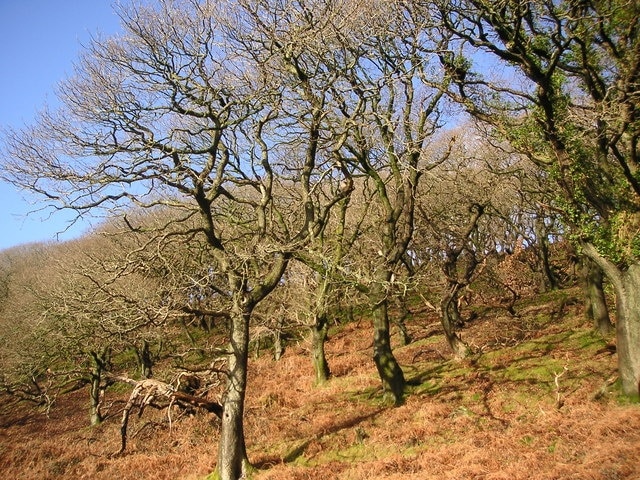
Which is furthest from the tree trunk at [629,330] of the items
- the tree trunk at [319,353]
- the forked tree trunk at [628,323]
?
the tree trunk at [319,353]

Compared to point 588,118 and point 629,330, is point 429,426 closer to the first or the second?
point 629,330

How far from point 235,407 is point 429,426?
14.8 feet

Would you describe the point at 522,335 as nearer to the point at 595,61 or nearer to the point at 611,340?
the point at 611,340

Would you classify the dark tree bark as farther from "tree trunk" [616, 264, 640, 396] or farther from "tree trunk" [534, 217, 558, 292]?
"tree trunk" [534, 217, 558, 292]

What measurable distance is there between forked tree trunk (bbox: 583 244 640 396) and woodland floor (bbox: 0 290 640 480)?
50 centimetres

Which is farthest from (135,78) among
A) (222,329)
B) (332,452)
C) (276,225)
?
(222,329)

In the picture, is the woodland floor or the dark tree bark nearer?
the woodland floor

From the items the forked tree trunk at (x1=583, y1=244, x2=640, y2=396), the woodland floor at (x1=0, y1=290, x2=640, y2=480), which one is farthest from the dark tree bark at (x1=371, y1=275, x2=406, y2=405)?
the forked tree trunk at (x1=583, y1=244, x2=640, y2=396)

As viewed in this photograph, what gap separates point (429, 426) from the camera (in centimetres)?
1055

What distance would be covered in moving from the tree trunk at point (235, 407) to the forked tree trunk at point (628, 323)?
7.81 metres

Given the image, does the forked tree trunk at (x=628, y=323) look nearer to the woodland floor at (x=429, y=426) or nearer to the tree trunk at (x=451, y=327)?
the woodland floor at (x=429, y=426)

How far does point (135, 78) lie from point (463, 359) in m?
12.5

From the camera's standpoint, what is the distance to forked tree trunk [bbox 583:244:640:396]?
29.7ft

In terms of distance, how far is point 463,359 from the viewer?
14.9m
